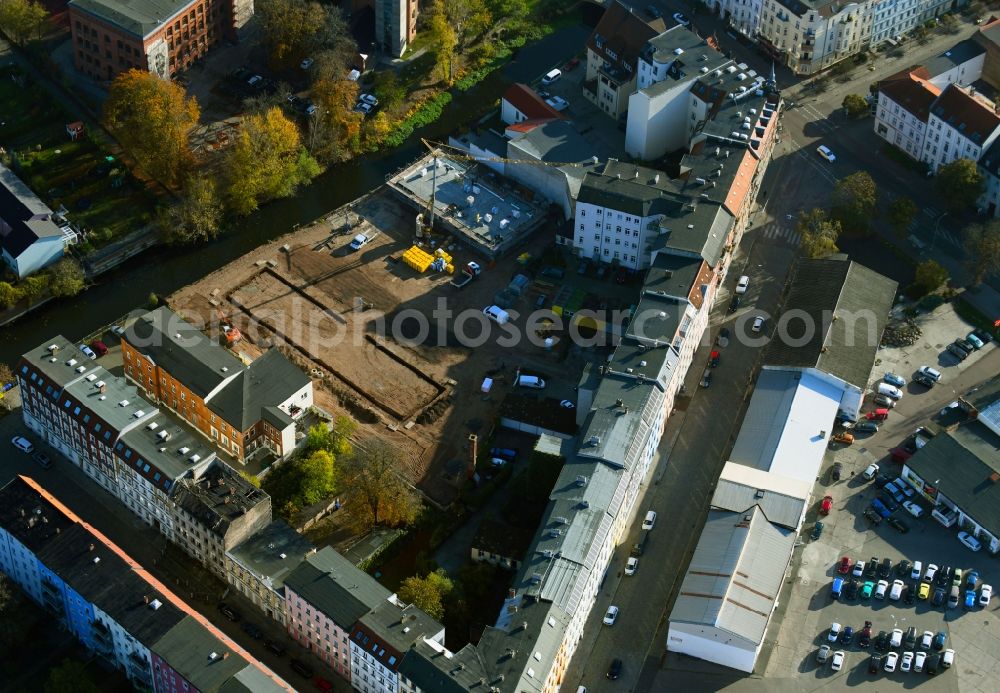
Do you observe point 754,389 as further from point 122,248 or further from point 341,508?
point 122,248

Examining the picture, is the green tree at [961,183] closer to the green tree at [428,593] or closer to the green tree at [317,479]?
the green tree at [428,593]

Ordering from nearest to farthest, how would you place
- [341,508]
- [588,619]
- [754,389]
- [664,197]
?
[588,619] < [341,508] < [754,389] < [664,197]

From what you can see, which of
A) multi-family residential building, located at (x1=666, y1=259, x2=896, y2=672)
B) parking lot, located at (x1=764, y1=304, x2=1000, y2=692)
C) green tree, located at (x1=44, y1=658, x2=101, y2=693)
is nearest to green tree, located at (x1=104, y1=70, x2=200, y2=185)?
green tree, located at (x1=44, y1=658, x2=101, y2=693)

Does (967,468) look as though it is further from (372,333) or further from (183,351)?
(183,351)

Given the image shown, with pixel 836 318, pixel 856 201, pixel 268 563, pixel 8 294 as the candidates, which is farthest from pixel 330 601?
pixel 856 201

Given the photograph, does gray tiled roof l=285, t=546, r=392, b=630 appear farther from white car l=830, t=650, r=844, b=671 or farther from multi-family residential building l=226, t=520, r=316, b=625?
white car l=830, t=650, r=844, b=671

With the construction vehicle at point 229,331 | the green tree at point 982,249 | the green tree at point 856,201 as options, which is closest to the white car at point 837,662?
the green tree at point 982,249

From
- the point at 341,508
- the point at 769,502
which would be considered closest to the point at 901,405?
the point at 769,502
